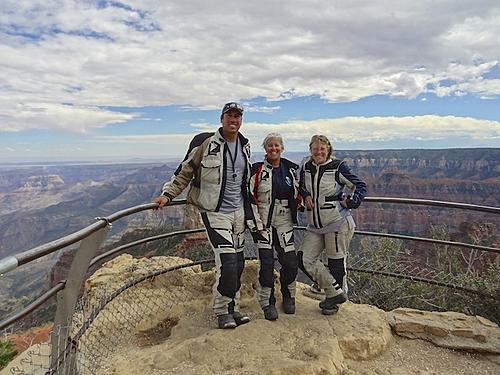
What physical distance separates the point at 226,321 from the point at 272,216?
42.4 inches

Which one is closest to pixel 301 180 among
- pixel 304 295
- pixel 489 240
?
pixel 304 295

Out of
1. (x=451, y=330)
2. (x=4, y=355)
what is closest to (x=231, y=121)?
(x=451, y=330)

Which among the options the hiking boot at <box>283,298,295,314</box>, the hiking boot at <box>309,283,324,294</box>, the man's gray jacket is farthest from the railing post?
the hiking boot at <box>309,283,324,294</box>

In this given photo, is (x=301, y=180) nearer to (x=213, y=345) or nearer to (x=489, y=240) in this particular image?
(x=213, y=345)

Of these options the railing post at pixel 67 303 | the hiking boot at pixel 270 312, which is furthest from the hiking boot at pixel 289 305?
the railing post at pixel 67 303

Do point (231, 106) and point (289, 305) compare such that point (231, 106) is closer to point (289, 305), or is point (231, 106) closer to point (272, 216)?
point (272, 216)

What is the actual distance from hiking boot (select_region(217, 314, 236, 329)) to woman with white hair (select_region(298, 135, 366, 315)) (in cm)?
95

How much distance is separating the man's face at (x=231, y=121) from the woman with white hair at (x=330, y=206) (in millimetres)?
797

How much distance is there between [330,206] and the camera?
14.3 ft

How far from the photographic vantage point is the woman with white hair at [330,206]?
4332mm

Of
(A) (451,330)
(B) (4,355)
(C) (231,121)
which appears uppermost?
(C) (231,121)

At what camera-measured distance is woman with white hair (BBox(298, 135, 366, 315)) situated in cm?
433

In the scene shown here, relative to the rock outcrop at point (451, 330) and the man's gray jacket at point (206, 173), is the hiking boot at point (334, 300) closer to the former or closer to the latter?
the rock outcrop at point (451, 330)

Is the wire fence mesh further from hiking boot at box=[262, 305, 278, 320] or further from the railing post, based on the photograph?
hiking boot at box=[262, 305, 278, 320]
